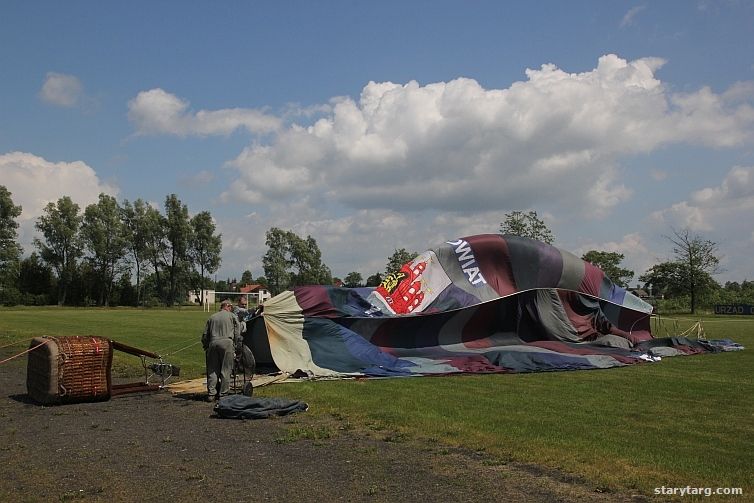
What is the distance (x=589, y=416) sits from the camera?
873cm

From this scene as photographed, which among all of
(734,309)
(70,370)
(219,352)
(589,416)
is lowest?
(589,416)

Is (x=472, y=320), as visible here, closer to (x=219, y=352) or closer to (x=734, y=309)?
(x=219, y=352)

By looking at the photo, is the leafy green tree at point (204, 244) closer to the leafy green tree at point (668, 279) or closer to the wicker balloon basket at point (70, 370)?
the leafy green tree at point (668, 279)

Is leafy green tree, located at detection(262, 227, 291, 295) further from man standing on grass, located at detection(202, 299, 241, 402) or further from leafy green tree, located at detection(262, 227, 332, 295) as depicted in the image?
man standing on grass, located at detection(202, 299, 241, 402)

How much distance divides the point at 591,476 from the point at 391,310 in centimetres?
1006

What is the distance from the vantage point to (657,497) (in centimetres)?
524

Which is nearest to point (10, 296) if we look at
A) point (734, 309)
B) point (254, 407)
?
point (254, 407)

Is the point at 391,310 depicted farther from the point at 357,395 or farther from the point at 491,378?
the point at 357,395

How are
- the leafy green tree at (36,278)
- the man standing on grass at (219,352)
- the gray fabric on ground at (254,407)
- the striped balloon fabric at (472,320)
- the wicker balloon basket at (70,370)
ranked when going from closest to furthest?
1. the gray fabric on ground at (254,407)
2. the wicker balloon basket at (70,370)
3. the man standing on grass at (219,352)
4. the striped balloon fabric at (472,320)
5. the leafy green tree at (36,278)

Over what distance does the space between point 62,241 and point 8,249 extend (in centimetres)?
1312

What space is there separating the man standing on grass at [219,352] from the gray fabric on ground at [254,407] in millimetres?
1368

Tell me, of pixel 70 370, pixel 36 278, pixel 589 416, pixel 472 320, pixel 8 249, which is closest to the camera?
pixel 589 416

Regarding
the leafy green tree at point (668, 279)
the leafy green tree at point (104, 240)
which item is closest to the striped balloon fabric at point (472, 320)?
the leafy green tree at point (668, 279)

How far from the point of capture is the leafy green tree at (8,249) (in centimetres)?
6462
